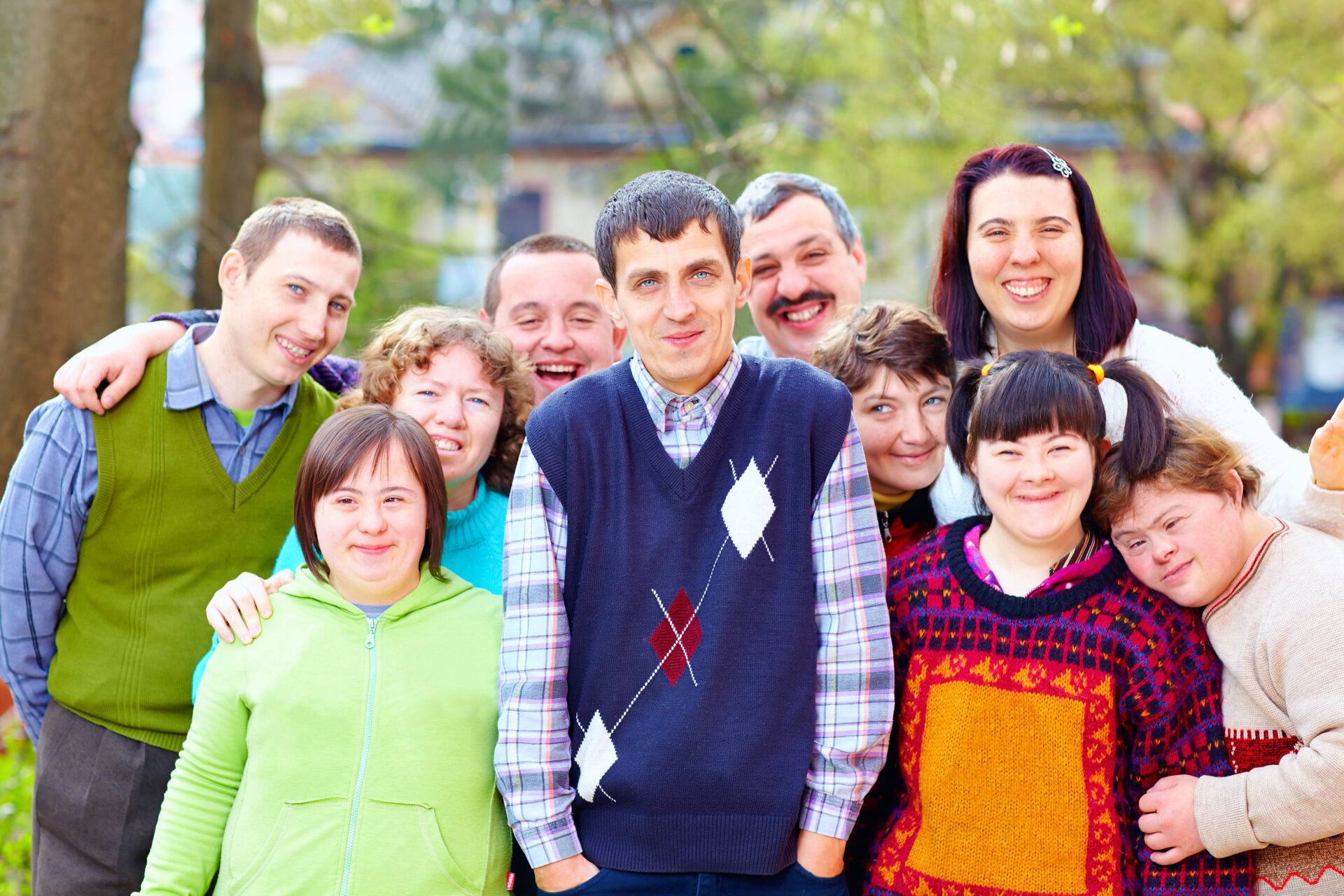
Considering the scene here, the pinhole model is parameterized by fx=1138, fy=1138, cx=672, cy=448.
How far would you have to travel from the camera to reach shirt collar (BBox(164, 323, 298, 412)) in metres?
2.97

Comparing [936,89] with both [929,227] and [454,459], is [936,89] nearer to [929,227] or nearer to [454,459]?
[454,459]

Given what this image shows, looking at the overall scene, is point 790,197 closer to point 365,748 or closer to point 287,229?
point 287,229

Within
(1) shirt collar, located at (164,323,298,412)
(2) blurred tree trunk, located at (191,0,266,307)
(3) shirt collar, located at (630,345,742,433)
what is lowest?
(3) shirt collar, located at (630,345,742,433)

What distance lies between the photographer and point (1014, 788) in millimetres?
2359

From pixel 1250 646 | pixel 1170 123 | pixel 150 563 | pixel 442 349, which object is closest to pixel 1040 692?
pixel 1250 646

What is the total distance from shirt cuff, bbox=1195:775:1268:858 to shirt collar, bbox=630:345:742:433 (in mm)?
1276

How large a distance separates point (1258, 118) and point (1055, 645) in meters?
14.3

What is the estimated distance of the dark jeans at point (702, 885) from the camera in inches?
88.7

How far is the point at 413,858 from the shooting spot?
2.33 m

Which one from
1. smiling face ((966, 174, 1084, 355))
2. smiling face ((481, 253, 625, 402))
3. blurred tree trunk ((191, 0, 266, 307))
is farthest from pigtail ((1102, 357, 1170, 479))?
blurred tree trunk ((191, 0, 266, 307))

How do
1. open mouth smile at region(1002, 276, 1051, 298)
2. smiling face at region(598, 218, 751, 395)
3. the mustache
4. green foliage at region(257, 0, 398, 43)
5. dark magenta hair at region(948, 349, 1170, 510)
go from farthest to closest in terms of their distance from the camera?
green foliage at region(257, 0, 398, 43)
the mustache
open mouth smile at region(1002, 276, 1051, 298)
dark magenta hair at region(948, 349, 1170, 510)
smiling face at region(598, 218, 751, 395)

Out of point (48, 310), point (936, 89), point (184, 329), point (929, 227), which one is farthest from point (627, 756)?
point (929, 227)

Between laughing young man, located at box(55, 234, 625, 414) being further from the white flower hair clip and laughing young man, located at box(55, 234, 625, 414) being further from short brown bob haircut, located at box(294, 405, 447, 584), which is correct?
the white flower hair clip

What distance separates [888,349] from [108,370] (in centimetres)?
201
